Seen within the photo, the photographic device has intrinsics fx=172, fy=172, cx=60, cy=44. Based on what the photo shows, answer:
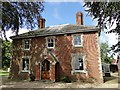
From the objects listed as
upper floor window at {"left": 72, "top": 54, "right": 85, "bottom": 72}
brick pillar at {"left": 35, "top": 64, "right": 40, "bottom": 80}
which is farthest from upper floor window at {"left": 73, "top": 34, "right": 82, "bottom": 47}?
brick pillar at {"left": 35, "top": 64, "right": 40, "bottom": 80}

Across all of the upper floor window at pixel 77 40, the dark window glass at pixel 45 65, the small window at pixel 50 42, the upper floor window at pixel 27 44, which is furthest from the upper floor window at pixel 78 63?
the upper floor window at pixel 27 44

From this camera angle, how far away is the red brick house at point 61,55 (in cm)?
2139

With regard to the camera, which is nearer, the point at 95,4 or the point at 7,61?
the point at 95,4

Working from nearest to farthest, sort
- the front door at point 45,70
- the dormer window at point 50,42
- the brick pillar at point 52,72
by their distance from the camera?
the brick pillar at point 52,72
the front door at point 45,70
the dormer window at point 50,42

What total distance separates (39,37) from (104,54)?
175ft

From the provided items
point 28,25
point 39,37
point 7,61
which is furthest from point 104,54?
point 28,25

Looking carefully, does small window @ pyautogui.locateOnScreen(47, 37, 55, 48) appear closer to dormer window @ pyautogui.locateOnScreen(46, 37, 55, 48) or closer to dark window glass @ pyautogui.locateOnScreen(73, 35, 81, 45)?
dormer window @ pyautogui.locateOnScreen(46, 37, 55, 48)

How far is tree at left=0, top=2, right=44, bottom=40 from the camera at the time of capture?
1504 centimetres

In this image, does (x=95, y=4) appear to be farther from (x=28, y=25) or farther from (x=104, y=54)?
(x=104, y=54)

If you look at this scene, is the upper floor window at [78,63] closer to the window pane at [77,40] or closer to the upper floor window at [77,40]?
the upper floor window at [77,40]

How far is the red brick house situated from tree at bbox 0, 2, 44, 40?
5.11 m

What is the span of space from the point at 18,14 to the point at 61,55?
28.3 ft

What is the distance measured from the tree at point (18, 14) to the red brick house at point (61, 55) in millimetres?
5106

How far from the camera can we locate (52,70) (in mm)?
22094
